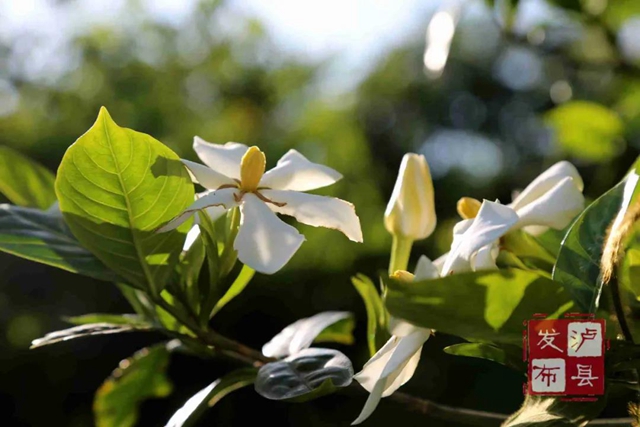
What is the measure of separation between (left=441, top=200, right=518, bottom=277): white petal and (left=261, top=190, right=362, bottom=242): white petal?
11cm

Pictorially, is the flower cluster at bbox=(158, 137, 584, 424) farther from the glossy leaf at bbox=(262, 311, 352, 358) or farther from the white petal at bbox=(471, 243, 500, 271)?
the glossy leaf at bbox=(262, 311, 352, 358)

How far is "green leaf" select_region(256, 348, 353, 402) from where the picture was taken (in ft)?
1.46

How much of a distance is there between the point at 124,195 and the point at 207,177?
63 mm

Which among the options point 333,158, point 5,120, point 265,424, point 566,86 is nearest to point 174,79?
point 5,120

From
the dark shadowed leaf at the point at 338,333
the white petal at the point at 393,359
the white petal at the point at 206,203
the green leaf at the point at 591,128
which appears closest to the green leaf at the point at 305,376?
the white petal at the point at 393,359

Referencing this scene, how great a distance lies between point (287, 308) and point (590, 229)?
342 centimetres

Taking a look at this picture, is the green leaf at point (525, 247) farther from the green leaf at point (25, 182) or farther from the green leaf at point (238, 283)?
the green leaf at point (25, 182)

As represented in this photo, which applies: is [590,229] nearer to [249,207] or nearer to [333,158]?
[249,207]

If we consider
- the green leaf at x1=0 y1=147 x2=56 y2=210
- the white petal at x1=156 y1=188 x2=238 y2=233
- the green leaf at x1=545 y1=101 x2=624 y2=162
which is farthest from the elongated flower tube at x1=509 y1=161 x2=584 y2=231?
the green leaf at x1=545 y1=101 x2=624 y2=162

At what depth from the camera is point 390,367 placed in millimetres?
415

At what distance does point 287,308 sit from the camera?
3783 millimetres

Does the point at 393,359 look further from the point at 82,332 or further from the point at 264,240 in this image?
the point at 82,332

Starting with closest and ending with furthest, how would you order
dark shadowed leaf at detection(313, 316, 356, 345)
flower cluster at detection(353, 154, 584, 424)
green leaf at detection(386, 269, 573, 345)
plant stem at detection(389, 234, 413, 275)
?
green leaf at detection(386, 269, 573, 345) → flower cluster at detection(353, 154, 584, 424) → plant stem at detection(389, 234, 413, 275) → dark shadowed leaf at detection(313, 316, 356, 345)

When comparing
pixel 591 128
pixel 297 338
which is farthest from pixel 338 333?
pixel 591 128
